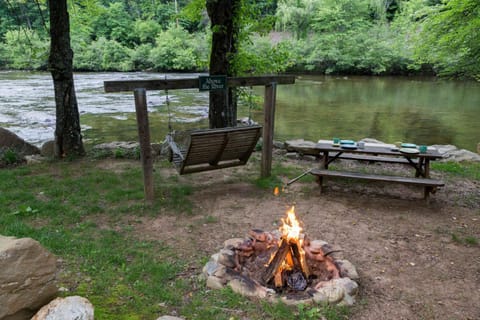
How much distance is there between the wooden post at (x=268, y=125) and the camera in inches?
225

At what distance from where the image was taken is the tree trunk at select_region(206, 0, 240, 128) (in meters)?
7.18

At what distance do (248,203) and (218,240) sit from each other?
1.18 meters

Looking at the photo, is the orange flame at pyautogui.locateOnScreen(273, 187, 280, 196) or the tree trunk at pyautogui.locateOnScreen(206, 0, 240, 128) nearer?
the orange flame at pyautogui.locateOnScreen(273, 187, 280, 196)

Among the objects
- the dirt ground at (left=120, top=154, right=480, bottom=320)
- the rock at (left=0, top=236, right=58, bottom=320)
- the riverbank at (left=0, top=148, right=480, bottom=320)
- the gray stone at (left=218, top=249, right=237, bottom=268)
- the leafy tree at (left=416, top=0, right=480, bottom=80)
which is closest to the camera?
the rock at (left=0, top=236, right=58, bottom=320)

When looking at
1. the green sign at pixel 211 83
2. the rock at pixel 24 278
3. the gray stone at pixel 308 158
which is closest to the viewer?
the rock at pixel 24 278

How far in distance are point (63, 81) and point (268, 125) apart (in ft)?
13.3

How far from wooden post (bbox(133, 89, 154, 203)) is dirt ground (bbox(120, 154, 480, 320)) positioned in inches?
22.7

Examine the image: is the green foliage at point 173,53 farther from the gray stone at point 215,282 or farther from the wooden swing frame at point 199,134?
the gray stone at point 215,282

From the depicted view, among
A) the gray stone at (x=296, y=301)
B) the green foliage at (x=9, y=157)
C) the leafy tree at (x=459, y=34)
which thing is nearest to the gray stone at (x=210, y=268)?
the gray stone at (x=296, y=301)

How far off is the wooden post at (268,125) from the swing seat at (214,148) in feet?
1.59

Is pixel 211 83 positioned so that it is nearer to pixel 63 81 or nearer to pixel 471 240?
pixel 63 81

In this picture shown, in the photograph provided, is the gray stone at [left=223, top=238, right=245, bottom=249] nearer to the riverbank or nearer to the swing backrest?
the riverbank

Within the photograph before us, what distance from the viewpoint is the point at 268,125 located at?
5.89 meters

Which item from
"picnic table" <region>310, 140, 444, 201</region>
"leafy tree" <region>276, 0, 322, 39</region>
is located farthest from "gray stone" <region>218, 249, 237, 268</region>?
"leafy tree" <region>276, 0, 322, 39</region>
